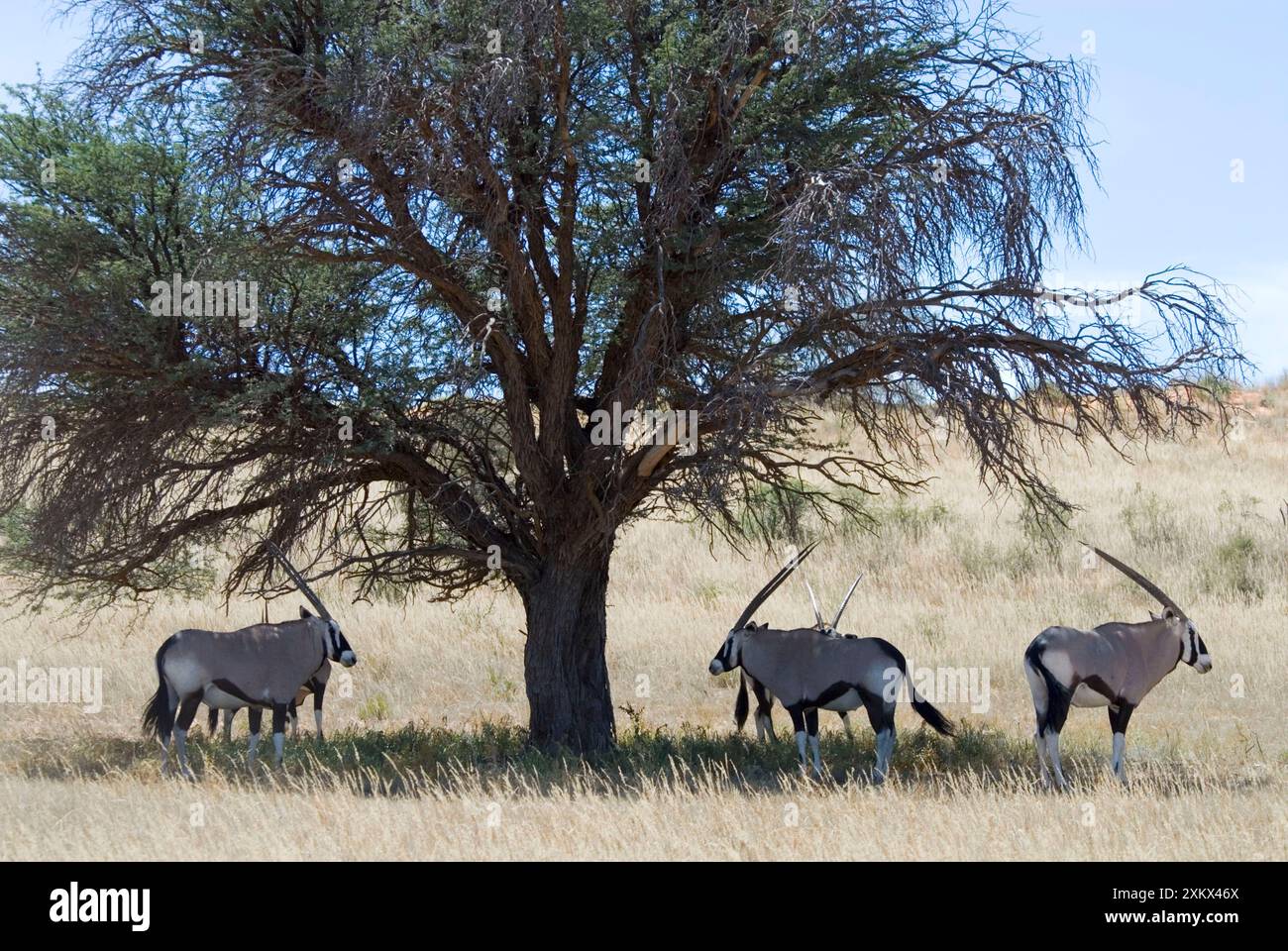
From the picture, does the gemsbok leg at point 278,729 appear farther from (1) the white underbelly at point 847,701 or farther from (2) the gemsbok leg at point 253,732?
(1) the white underbelly at point 847,701

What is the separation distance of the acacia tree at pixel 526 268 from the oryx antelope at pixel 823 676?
4.72 ft

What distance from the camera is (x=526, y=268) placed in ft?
38.7

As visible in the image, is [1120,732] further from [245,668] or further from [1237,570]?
[1237,570]

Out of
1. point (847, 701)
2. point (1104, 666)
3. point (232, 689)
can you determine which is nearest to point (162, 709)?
point (232, 689)

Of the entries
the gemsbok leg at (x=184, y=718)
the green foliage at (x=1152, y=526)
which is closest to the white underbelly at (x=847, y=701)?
the gemsbok leg at (x=184, y=718)

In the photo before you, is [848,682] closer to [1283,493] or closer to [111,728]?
[111,728]

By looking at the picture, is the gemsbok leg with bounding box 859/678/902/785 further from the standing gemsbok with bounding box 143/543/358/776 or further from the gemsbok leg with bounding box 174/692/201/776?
the gemsbok leg with bounding box 174/692/201/776

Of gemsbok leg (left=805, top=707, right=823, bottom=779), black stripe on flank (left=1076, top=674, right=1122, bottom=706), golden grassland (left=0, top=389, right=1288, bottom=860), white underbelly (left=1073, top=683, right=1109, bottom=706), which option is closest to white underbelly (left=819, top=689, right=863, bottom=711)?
gemsbok leg (left=805, top=707, right=823, bottom=779)

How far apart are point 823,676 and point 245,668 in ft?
17.5

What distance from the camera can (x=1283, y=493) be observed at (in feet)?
113

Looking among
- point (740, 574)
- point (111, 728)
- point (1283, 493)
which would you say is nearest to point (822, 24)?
point (111, 728)

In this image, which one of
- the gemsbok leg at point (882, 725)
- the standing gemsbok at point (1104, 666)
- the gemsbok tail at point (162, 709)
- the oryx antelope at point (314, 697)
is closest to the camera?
the standing gemsbok at point (1104, 666)

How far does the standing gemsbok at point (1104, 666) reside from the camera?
10820 mm

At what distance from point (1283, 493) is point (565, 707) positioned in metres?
28.0
